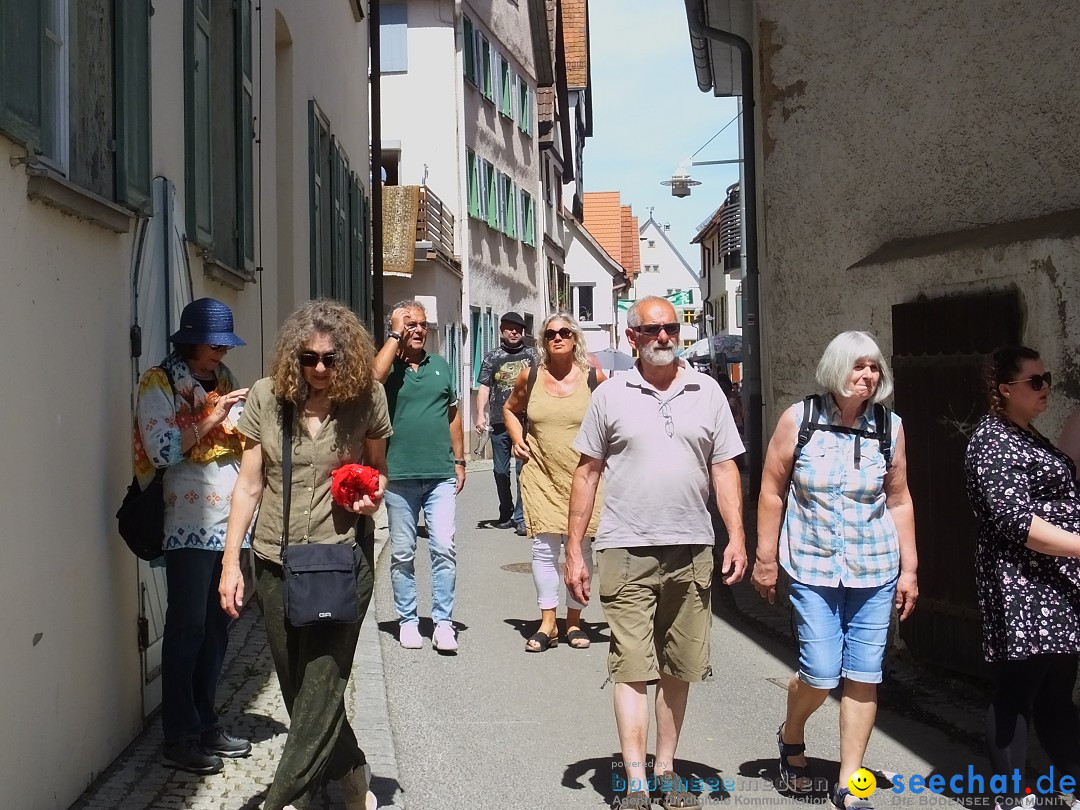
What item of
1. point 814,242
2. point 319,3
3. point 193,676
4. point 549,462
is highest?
point 319,3

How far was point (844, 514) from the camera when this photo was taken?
4.94 meters

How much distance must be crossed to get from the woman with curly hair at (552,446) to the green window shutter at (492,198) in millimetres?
22260

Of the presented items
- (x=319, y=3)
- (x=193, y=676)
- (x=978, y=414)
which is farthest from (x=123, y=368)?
(x=319, y=3)

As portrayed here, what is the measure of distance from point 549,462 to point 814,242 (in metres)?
2.07

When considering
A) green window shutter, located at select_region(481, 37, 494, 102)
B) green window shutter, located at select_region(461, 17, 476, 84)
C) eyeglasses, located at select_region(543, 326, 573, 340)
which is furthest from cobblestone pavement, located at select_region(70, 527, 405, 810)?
green window shutter, located at select_region(481, 37, 494, 102)

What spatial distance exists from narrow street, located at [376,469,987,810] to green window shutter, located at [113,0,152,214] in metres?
2.53

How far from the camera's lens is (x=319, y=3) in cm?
1358

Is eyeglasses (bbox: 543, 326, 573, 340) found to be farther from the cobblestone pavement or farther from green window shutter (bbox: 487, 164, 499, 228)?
green window shutter (bbox: 487, 164, 499, 228)

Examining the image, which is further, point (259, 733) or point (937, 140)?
point (937, 140)

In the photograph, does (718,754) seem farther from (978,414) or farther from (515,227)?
(515,227)

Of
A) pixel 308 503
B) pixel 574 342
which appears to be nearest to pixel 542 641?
pixel 574 342

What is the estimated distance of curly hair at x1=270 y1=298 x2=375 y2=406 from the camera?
4.47 metres

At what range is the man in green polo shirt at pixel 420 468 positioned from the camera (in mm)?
7602

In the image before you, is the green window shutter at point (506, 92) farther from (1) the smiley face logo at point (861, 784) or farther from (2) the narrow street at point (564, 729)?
(1) the smiley face logo at point (861, 784)
